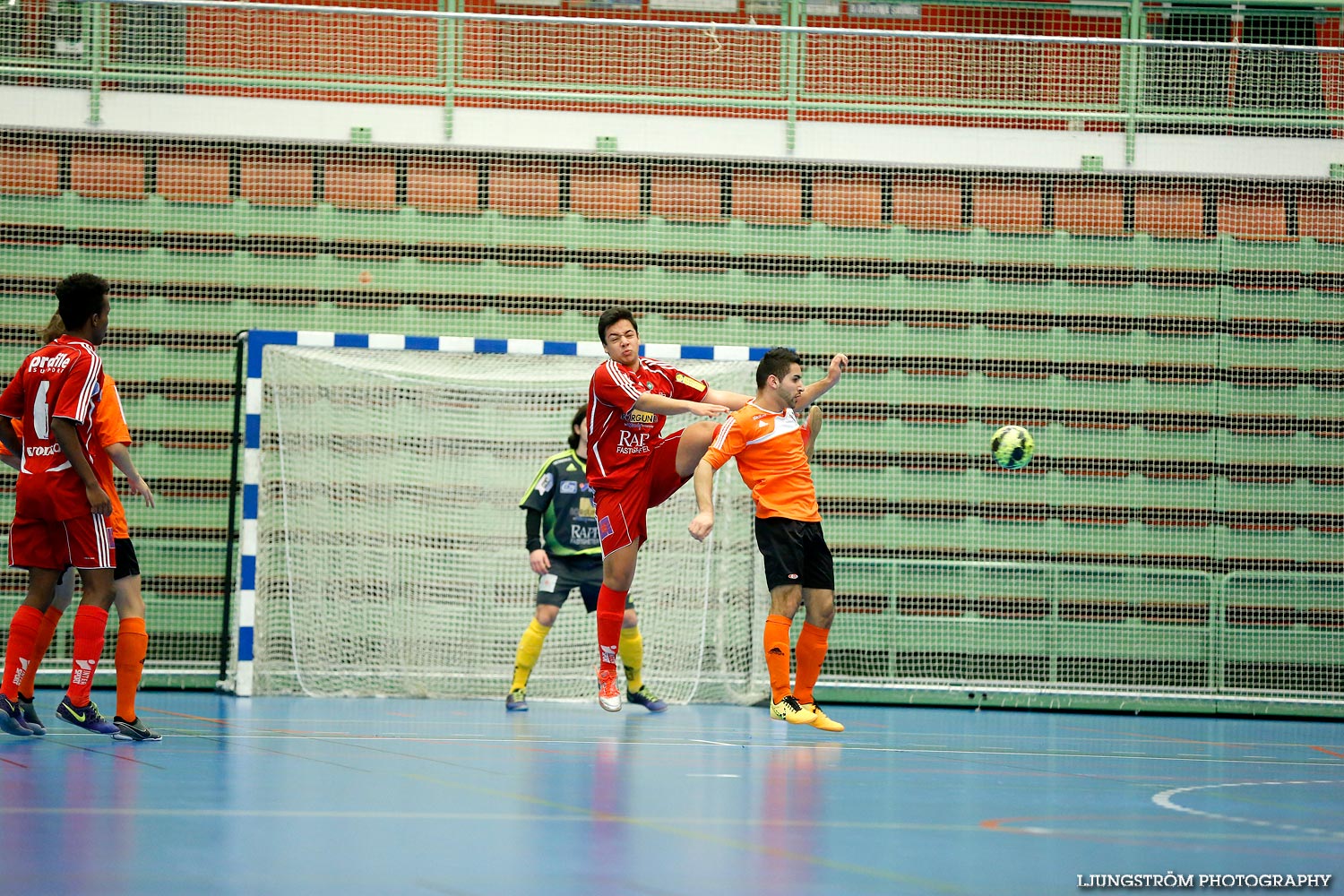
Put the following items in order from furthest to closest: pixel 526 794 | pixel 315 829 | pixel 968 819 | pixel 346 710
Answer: pixel 346 710
pixel 526 794
pixel 968 819
pixel 315 829

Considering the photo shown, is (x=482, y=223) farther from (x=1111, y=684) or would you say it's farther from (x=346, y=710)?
(x=1111, y=684)

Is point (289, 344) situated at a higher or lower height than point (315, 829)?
higher

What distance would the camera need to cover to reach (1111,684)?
404 inches

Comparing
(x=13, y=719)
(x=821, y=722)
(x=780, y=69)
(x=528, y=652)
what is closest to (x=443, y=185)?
(x=780, y=69)

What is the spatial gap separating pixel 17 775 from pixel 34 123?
24.4ft

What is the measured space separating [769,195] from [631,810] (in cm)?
785

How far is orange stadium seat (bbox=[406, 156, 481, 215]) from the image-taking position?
432 inches

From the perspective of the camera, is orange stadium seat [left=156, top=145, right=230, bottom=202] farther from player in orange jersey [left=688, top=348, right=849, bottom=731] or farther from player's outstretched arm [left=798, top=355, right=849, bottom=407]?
player's outstretched arm [left=798, top=355, right=849, bottom=407]

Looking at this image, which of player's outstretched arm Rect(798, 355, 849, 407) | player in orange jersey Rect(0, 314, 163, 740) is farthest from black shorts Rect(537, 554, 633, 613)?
player in orange jersey Rect(0, 314, 163, 740)

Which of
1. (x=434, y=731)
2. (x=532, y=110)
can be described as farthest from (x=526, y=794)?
(x=532, y=110)

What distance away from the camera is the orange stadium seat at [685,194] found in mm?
11156

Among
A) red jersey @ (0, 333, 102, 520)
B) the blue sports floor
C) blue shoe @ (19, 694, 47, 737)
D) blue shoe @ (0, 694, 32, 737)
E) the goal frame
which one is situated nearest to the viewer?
the blue sports floor

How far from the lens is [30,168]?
34.9ft

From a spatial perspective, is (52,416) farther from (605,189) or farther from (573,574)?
(605,189)
